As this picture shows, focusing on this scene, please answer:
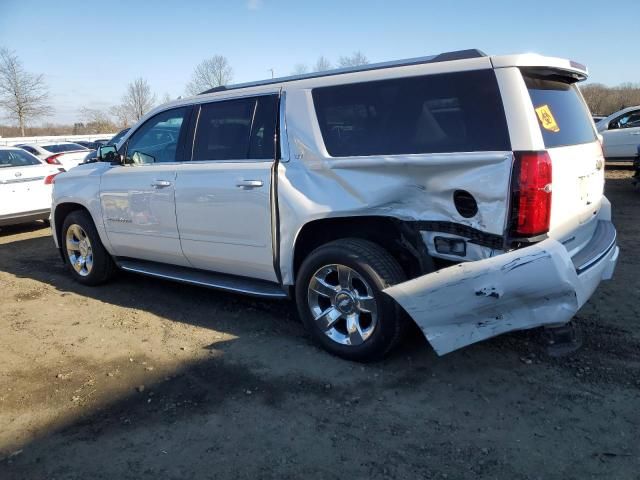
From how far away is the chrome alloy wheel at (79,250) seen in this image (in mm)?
5796

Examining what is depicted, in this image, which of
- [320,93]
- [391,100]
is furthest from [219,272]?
[391,100]

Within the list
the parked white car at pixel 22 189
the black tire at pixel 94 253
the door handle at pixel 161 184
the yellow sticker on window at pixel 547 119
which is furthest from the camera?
the parked white car at pixel 22 189

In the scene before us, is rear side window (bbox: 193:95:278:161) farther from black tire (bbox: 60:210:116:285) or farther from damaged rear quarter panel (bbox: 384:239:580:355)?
black tire (bbox: 60:210:116:285)

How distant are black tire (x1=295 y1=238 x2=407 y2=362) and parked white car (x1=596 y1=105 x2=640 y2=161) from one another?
11846 mm

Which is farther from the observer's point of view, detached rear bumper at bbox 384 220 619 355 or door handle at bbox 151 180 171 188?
door handle at bbox 151 180 171 188

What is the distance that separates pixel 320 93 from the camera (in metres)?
3.87

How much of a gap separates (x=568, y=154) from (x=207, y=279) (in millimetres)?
3025

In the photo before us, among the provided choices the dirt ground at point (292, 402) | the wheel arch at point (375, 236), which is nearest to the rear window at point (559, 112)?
the wheel arch at point (375, 236)

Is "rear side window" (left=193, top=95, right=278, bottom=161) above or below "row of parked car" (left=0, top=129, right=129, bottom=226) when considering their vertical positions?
above

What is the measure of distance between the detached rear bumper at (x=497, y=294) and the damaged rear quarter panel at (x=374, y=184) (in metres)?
0.26

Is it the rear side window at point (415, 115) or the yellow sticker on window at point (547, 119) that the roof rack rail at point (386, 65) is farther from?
the yellow sticker on window at point (547, 119)

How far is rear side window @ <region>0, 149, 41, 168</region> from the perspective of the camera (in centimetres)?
909

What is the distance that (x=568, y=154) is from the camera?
3.28 metres

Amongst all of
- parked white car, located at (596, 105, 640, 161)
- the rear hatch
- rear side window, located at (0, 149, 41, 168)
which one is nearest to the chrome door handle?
the rear hatch
